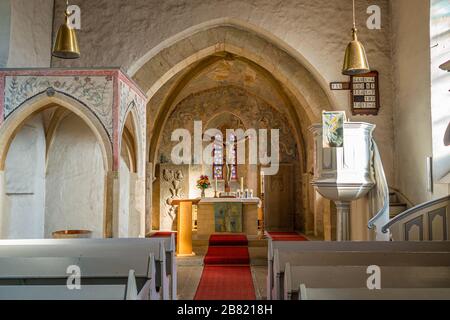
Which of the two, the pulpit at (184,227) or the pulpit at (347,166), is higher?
the pulpit at (347,166)

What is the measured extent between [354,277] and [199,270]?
512 centimetres

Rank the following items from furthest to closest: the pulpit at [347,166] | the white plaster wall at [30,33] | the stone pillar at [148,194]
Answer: the stone pillar at [148,194] → the white plaster wall at [30,33] → the pulpit at [347,166]

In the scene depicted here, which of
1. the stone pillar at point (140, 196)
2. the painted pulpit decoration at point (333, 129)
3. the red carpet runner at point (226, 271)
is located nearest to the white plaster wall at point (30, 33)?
the stone pillar at point (140, 196)

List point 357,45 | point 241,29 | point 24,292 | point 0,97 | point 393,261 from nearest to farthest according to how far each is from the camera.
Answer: point 24,292, point 393,261, point 357,45, point 0,97, point 241,29

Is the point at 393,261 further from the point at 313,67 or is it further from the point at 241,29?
the point at 241,29

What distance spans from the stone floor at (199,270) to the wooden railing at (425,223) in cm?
195

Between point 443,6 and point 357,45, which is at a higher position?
point 443,6

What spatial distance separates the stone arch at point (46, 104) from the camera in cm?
565

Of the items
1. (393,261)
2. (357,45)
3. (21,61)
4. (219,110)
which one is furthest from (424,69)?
(219,110)

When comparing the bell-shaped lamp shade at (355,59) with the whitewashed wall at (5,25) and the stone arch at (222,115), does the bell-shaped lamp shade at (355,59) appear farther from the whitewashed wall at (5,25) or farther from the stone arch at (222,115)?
the stone arch at (222,115)

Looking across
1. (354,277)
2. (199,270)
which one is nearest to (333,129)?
(354,277)

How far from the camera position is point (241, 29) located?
9.24 m

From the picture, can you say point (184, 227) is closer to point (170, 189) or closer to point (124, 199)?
point (124, 199)

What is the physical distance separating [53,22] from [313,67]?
5.35 m
